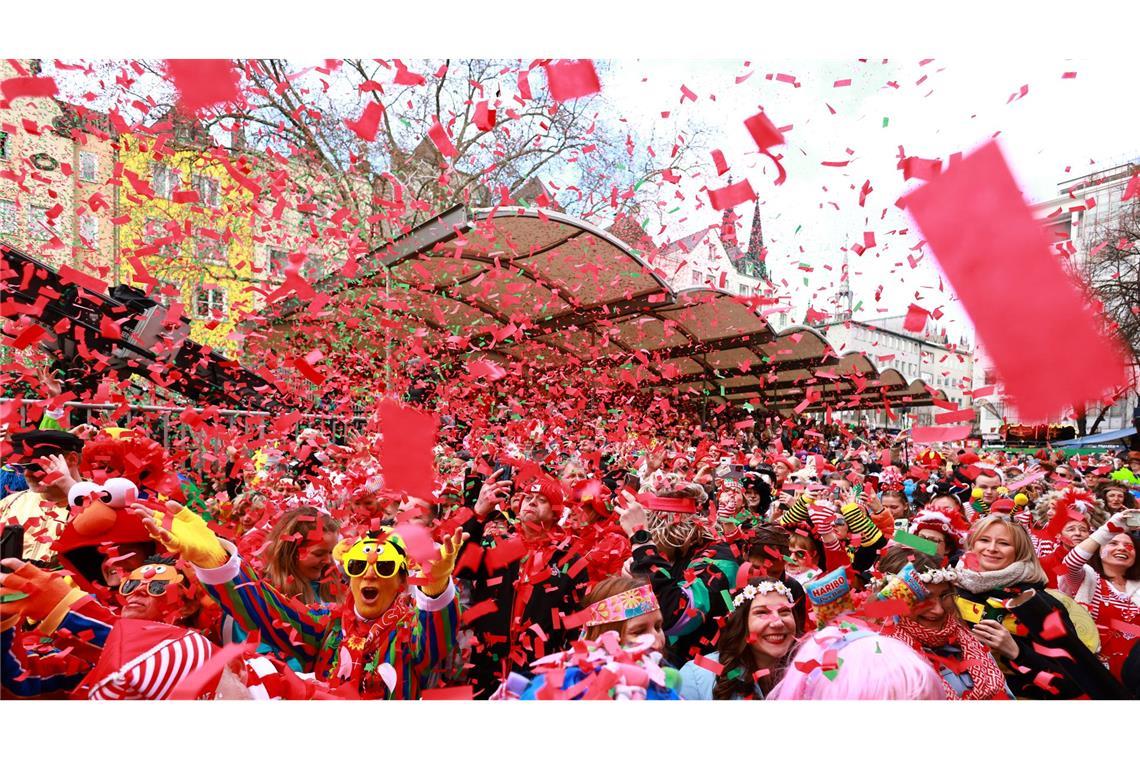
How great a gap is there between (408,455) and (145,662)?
243cm

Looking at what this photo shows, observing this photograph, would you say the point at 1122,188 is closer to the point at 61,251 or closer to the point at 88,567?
the point at 88,567

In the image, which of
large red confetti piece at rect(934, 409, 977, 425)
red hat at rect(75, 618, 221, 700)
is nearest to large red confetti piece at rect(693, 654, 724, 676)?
red hat at rect(75, 618, 221, 700)

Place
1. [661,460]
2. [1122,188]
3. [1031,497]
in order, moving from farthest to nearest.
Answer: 1. [661,460]
2. [1031,497]
3. [1122,188]

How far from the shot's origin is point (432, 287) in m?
7.46

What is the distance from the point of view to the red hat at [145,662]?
1.93 m

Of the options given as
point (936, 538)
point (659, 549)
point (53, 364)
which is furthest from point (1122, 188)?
point (53, 364)

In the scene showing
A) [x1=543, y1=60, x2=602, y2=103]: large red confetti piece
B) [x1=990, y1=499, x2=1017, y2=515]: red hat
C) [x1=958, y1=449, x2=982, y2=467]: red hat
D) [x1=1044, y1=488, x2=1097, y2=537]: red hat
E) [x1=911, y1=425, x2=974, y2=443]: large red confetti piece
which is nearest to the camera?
[x1=543, y1=60, x2=602, y2=103]: large red confetti piece

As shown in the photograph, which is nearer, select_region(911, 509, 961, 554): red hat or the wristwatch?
the wristwatch

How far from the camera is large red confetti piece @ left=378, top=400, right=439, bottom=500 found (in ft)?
12.7

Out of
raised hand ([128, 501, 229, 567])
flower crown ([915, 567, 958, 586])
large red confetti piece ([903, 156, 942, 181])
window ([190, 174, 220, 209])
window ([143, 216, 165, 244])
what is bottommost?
flower crown ([915, 567, 958, 586])

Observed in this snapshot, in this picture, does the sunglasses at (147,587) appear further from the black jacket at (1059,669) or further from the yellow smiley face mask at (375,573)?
the black jacket at (1059,669)

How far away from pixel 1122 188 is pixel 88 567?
7493 millimetres

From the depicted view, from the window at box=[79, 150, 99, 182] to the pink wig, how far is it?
36.7 ft

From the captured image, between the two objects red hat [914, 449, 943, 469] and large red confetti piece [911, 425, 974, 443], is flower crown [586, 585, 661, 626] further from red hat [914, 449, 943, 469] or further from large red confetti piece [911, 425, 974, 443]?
red hat [914, 449, 943, 469]
